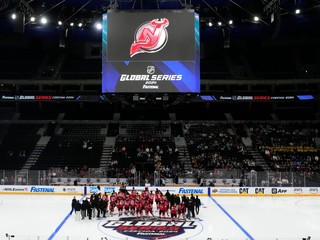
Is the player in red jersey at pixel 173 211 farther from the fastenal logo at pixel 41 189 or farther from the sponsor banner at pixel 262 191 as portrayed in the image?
the fastenal logo at pixel 41 189

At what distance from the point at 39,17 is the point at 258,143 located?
19893 mm

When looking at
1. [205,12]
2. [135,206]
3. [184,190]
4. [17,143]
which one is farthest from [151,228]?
[17,143]

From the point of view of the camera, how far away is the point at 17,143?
114 ft

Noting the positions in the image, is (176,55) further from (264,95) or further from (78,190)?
(264,95)

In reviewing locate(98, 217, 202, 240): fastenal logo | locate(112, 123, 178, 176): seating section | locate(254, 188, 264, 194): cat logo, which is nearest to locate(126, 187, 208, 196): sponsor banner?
locate(254, 188, 264, 194): cat logo

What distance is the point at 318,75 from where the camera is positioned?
3788cm

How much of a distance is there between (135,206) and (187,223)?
2.69 m

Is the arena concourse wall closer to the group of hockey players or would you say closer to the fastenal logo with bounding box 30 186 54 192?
the fastenal logo with bounding box 30 186 54 192

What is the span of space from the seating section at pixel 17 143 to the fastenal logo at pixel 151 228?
17.0 metres

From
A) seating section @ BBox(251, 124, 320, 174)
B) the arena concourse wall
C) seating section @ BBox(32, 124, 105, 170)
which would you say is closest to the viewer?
the arena concourse wall

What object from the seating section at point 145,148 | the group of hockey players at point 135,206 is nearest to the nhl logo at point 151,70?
the group of hockey players at point 135,206

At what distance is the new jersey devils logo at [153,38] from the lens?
19.6 meters

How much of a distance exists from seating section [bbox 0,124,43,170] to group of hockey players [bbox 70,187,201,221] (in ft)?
49.7

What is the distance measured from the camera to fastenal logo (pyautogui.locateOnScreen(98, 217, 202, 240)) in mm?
14828
